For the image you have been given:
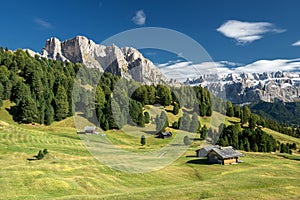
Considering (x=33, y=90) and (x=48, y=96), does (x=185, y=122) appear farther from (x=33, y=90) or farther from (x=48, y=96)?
(x=33, y=90)

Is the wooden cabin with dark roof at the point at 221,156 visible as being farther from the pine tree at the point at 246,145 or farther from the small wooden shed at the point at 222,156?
the pine tree at the point at 246,145

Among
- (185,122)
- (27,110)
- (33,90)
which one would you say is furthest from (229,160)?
(33,90)

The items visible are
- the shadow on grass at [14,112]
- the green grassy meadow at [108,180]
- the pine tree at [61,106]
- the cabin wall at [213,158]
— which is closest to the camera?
the green grassy meadow at [108,180]

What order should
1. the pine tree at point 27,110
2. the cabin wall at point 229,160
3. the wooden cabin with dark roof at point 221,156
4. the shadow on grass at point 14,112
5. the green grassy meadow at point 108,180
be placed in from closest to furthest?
1. the green grassy meadow at point 108,180
2. the wooden cabin with dark roof at point 221,156
3. the cabin wall at point 229,160
4. the pine tree at point 27,110
5. the shadow on grass at point 14,112

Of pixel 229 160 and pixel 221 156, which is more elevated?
pixel 221 156

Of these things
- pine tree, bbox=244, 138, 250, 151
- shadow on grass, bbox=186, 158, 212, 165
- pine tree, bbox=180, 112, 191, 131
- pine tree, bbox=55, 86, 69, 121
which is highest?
pine tree, bbox=55, 86, 69, 121

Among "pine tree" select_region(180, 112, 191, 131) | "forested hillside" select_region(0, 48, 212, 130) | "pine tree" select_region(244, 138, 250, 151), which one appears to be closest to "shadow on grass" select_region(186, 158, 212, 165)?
"pine tree" select_region(180, 112, 191, 131)

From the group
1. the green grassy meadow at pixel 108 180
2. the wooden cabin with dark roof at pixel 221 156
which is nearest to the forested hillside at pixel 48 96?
the wooden cabin with dark roof at pixel 221 156

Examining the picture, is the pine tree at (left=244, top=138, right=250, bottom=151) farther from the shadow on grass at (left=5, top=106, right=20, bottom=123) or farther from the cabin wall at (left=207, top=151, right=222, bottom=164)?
the shadow on grass at (left=5, top=106, right=20, bottom=123)

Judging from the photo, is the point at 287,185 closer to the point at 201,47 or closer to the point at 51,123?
the point at 201,47

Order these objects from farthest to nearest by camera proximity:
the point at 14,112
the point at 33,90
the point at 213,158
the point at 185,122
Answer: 1. the point at 33,90
2. the point at 14,112
3. the point at 185,122
4. the point at 213,158

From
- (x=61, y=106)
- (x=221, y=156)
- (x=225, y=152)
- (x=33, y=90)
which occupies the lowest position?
(x=221, y=156)

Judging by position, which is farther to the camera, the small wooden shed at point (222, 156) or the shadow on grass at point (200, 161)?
the shadow on grass at point (200, 161)

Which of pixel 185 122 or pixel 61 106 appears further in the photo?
pixel 61 106
